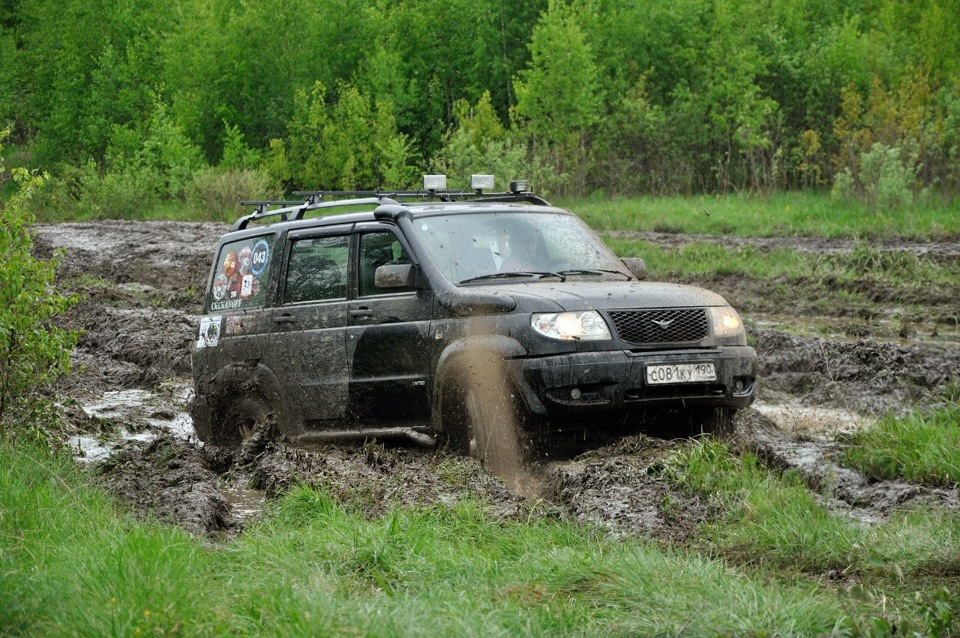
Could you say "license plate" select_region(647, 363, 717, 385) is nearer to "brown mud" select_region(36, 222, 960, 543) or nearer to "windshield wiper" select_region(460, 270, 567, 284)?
"brown mud" select_region(36, 222, 960, 543)

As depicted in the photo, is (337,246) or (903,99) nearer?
(337,246)

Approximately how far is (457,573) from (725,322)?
3.20 metres

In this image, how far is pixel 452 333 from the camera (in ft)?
24.9

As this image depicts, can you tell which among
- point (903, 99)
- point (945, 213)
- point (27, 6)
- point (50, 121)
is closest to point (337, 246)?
point (945, 213)

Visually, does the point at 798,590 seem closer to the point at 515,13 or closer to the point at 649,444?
the point at 649,444

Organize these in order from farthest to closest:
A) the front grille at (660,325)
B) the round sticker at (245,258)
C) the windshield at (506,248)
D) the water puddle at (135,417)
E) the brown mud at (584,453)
Answer: 1. the water puddle at (135,417)
2. the round sticker at (245,258)
3. the windshield at (506,248)
4. the front grille at (660,325)
5. the brown mud at (584,453)

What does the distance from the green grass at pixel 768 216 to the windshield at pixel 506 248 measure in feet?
47.5

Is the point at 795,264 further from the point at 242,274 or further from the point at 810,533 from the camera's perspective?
the point at 810,533

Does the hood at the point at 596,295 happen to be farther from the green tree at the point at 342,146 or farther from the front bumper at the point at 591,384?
the green tree at the point at 342,146

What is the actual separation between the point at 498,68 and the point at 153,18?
20.4 metres

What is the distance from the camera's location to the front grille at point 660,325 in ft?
23.7

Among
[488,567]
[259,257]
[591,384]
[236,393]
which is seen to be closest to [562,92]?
[259,257]

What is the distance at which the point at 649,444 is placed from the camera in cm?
730

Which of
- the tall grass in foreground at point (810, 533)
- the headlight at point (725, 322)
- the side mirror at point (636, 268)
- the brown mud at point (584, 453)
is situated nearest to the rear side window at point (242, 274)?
the brown mud at point (584, 453)
